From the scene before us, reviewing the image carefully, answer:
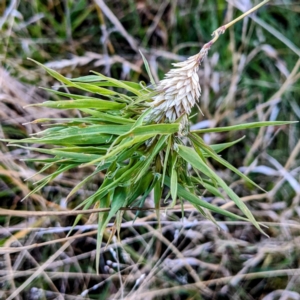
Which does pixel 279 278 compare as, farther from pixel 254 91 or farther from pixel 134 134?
pixel 134 134

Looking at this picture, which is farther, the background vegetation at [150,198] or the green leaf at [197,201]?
the background vegetation at [150,198]

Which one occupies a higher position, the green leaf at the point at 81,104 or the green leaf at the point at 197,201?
the green leaf at the point at 81,104

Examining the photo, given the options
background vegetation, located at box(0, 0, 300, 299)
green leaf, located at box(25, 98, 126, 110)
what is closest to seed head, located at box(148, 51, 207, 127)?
green leaf, located at box(25, 98, 126, 110)

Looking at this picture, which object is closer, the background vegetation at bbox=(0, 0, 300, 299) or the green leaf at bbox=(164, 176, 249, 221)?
the green leaf at bbox=(164, 176, 249, 221)

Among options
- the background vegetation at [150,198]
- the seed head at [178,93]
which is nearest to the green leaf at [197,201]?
the seed head at [178,93]

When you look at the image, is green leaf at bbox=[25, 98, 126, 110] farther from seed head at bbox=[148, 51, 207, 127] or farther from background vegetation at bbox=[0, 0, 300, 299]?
background vegetation at bbox=[0, 0, 300, 299]

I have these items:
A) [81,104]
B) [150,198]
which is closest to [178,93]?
[81,104]

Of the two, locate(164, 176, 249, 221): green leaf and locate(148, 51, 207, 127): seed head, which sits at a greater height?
locate(148, 51, 207, 127): seed head

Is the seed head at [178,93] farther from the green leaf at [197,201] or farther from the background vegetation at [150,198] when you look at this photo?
the background vegetation at [150,198]
